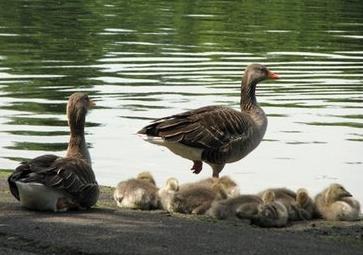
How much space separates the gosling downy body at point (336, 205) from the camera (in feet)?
37.6

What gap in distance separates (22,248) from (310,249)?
2.37m

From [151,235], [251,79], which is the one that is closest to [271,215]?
[151,235]

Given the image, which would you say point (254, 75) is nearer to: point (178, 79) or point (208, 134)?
point (208, 134)

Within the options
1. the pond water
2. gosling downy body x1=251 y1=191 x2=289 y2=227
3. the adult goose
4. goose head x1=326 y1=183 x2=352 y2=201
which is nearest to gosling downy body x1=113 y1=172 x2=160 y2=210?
gosling downy body x1=251 y1=191 x2=289 y2=227

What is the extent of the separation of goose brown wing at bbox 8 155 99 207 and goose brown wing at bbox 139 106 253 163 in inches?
105

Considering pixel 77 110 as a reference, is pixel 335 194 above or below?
below

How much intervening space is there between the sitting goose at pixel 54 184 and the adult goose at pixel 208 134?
101 inches

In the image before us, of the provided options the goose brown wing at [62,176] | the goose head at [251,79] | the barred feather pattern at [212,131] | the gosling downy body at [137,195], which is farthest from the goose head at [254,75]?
the goose brown wing at [62,176]

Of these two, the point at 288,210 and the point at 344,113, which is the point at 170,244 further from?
the point at 344,113

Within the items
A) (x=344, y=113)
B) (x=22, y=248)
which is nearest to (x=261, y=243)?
(x=22, y=248)

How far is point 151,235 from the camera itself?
30.8 feet

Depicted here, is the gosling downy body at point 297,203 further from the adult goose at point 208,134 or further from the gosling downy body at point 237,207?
the adult goose at point 208,134

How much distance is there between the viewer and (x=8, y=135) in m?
19.1

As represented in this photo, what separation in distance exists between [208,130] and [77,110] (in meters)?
2.62
